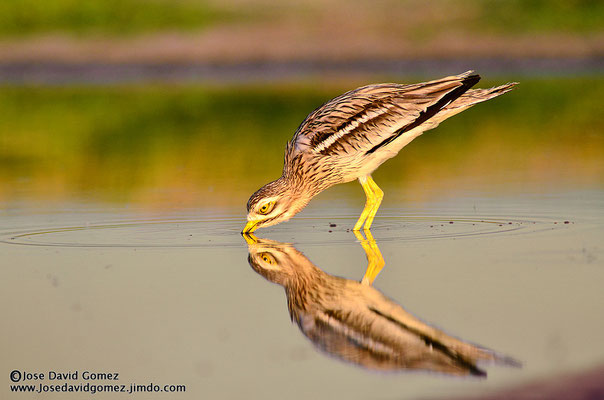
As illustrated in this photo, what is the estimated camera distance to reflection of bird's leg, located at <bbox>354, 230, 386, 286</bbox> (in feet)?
28.1

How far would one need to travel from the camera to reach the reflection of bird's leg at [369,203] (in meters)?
10.9

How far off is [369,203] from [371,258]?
1990 millimetres

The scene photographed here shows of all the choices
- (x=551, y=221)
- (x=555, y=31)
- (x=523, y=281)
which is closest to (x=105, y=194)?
(x=551, y=221)

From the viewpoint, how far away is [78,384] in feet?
20.6

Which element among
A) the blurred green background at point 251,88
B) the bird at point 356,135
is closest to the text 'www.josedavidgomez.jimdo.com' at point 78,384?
the bird at point 356,135

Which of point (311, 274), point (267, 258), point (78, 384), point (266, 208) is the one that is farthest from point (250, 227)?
point (78, 384)

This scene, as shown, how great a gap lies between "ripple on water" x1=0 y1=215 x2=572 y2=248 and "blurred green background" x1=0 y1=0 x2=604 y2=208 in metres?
1.67

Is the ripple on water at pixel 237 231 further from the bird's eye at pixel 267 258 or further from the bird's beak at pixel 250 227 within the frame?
the bird's eye at pixel 267 258

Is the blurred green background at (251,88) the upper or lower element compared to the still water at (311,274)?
upper

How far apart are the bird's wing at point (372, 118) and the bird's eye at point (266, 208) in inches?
26.1

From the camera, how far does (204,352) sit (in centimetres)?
662

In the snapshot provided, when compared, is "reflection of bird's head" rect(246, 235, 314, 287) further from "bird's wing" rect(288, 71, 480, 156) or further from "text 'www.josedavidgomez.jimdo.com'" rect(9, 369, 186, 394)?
"text 'www.josedavidgomez.jimdo.com'" rect(9, 369, 186, 394)

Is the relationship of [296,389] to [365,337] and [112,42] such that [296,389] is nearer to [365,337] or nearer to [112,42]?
[365,337]

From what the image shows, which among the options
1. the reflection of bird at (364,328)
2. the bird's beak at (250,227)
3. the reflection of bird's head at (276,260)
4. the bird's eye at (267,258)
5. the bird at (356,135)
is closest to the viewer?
the reflection of bird at (364,328)
